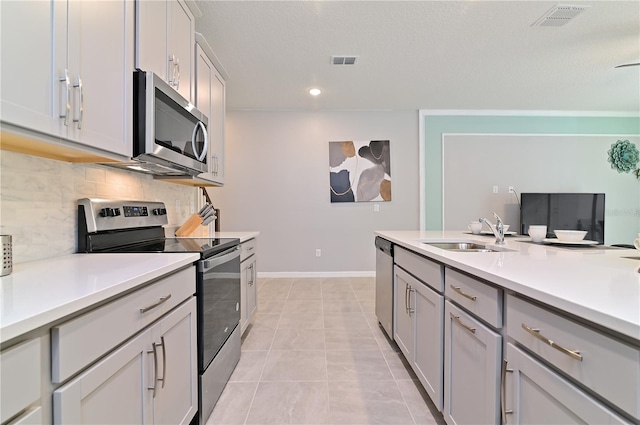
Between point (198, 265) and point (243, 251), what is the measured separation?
37.1 inches

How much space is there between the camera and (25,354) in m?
0.59

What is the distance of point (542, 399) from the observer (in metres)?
0.80

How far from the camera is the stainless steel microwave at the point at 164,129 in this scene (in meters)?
1.44

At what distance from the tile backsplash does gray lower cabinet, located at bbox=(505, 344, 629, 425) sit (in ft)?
5.98

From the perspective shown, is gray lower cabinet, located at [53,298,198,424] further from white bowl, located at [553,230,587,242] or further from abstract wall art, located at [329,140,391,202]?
abstract wall art, located at [329,140,391,202]

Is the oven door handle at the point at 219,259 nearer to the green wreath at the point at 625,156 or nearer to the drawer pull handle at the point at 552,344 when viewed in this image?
the drawer pull handle at the point at 552,344

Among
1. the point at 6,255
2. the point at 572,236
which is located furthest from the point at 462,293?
the point at 6,255

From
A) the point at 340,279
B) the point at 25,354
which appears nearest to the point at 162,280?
the point at 25,354

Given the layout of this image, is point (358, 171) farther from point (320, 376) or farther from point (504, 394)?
point (504, 394)

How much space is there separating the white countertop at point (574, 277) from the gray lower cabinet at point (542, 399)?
0.20 metres

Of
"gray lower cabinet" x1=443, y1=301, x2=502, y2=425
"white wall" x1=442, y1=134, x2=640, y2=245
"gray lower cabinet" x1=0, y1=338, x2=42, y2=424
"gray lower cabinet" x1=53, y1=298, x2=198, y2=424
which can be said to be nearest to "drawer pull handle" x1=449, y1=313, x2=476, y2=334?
"gray lower cabinet" x1=443, y1=301, x2=502, y2=425

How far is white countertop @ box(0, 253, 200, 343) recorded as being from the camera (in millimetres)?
595

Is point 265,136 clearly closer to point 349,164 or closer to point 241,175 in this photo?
point 241,175

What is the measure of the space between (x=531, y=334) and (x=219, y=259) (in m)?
1.43
